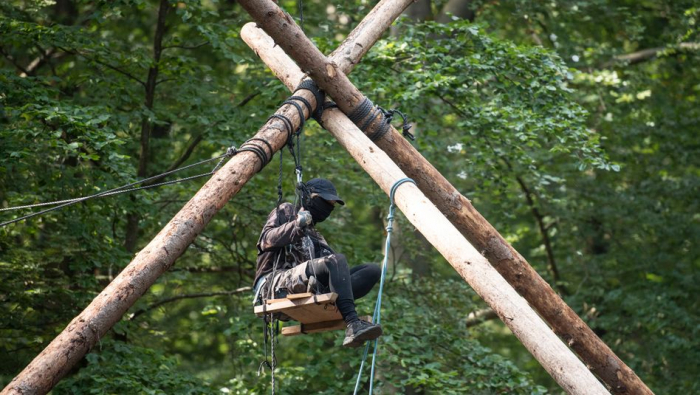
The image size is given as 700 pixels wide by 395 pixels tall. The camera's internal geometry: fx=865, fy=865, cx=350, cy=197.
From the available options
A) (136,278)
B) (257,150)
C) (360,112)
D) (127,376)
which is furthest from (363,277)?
(127,376)

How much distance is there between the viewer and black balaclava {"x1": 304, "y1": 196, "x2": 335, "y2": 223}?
19.5 ft

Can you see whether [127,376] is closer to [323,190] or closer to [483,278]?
[323,190]

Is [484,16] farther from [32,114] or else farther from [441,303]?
[32,114]

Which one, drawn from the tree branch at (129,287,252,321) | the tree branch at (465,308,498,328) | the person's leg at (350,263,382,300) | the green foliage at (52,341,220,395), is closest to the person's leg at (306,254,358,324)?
the person's leg at (350,263,382,300)

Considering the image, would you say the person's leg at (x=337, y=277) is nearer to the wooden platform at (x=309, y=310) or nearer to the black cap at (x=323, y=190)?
the wooden platform at (x=309, y=310)

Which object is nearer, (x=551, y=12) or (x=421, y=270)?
(x=421, y=270)

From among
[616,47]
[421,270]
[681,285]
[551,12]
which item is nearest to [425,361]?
[421,270]

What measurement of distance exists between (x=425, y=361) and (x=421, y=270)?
211cm

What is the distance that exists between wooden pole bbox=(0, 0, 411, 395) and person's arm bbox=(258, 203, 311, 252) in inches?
14.2

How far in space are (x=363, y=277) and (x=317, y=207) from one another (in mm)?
583

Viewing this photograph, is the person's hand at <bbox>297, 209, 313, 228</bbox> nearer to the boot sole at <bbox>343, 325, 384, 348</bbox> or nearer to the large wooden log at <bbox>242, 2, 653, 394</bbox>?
the boot sole at <bbox>343, 325, 384, 348</bbox>

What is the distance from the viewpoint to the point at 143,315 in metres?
10.5

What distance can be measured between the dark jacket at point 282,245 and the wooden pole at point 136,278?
0.36 m

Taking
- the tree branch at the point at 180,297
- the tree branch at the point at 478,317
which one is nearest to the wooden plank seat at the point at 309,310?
the tree branch at the point at 180,297
